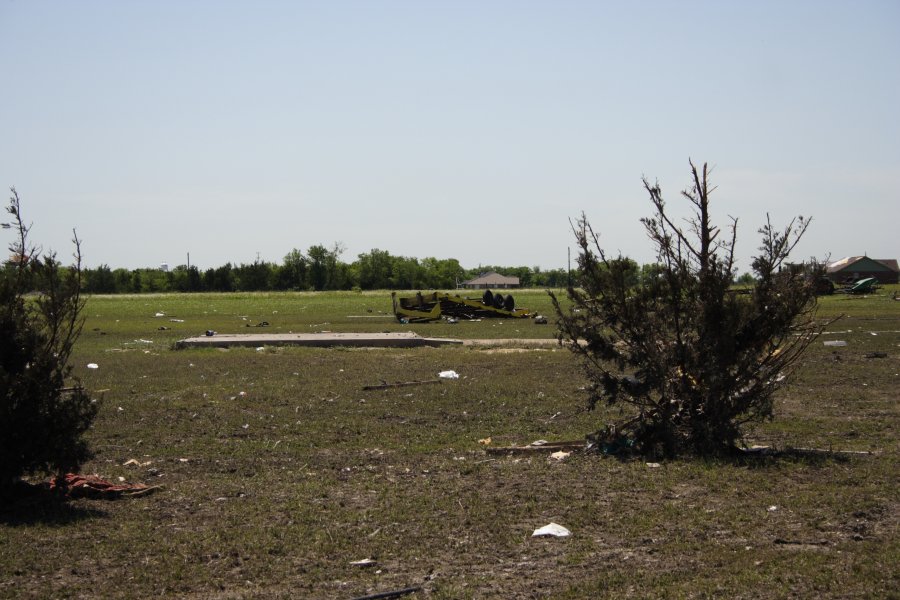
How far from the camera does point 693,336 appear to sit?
9.02m

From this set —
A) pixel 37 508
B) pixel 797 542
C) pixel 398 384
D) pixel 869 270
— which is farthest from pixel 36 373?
pixel 869 270

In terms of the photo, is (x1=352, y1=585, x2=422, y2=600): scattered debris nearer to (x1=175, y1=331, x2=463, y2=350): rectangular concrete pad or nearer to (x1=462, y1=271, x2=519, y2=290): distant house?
(x1=175, y1=331, x2=463, y2=350): rectangular concrete pad

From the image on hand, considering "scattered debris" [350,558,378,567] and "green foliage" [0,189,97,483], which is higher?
"green foliage" [0,189,97,483]

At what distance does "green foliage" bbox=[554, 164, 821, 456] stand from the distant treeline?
86.4 m

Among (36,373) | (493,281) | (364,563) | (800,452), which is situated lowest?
(364,563)

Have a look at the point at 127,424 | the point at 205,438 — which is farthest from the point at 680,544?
the point at 127,424

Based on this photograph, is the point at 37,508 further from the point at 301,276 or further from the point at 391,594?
the point at 301,276

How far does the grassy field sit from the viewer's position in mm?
5332

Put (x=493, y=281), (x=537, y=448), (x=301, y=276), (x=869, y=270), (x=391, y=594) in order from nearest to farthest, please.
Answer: (x=391, y=594)
(x=537, y=448)
(x=869, y=270)
(x=301, y=276)
(x=493, y=281)

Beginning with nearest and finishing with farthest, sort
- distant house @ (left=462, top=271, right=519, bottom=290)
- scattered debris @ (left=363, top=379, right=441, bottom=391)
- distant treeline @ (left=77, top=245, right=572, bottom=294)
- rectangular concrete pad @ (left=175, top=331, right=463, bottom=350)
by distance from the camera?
scattered debris @ (left=363, top=379, right=441, bottom=391)
rectangular concrete pad @ (left=175, top=331, right=463, bottom=350)
distant treeline @ (left=77, top=245, right=572, bottom=294)
distant house @ (left=462, top=271, right=519, bottom=290)

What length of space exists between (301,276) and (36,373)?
4462 inches

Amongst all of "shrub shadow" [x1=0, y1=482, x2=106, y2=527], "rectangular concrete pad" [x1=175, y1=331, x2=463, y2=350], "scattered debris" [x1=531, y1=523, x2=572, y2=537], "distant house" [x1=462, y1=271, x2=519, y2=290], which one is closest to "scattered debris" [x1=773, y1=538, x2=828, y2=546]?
"scattered debris" [x1=531, y1=523, x2=572, y2=537]

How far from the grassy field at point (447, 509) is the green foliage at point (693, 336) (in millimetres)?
607

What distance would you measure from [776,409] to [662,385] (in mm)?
3736
